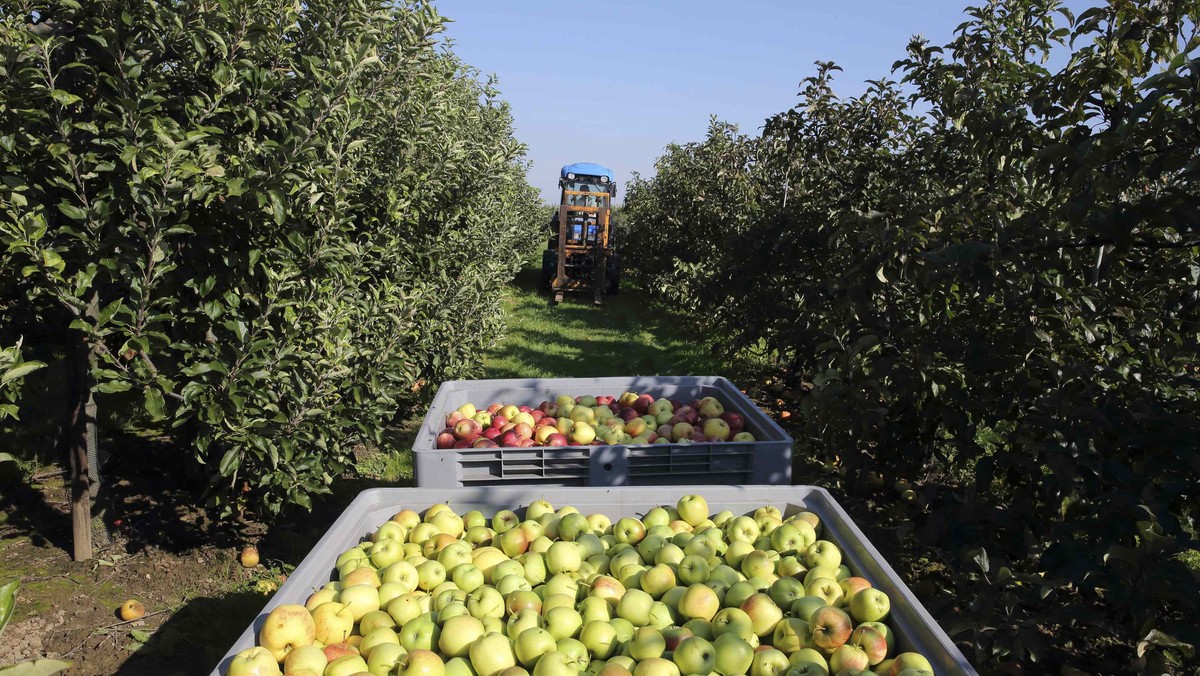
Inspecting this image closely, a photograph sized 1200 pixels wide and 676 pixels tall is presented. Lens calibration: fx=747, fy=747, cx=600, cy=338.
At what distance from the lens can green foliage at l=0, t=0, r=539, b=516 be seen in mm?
2994

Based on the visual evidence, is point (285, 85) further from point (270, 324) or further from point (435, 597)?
point (435, 597)

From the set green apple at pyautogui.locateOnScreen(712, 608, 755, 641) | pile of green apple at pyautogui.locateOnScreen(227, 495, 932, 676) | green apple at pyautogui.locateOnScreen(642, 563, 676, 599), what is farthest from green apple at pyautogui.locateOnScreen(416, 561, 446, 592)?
green apple at pyautogui.locateOnScreen(712, 608, 755, 641)

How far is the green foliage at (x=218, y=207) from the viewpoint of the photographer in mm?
2994

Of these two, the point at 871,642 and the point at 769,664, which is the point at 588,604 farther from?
the point at 871,642

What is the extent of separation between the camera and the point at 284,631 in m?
1.85

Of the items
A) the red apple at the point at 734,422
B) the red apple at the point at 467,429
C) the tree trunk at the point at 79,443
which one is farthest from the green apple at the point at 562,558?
the tree trunk at the point at 79,443

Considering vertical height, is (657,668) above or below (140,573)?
above

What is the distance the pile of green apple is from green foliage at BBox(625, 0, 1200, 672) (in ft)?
2.48

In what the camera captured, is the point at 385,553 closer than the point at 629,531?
Yes

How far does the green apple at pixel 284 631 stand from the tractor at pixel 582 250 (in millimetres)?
14735

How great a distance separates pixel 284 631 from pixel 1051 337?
2.94 metres

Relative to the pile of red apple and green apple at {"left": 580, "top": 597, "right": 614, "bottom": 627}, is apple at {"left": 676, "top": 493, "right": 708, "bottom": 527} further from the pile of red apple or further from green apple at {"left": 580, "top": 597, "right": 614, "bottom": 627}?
the pile of red apple

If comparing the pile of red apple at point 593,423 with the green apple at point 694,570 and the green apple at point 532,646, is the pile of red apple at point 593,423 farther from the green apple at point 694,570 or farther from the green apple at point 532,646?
the green apple at point 532,646

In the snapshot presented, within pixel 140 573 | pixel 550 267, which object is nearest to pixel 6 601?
pixel 140 573
